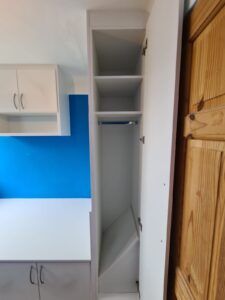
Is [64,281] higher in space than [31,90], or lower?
lower

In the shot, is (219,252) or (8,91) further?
(8,91)

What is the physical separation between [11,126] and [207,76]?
6.94ft

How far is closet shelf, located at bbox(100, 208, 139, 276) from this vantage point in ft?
4.45

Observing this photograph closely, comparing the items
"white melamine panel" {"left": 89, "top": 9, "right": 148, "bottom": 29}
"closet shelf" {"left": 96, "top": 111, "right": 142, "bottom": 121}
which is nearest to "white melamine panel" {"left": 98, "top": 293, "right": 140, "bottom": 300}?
"closet shelf" {"left": 96, "top": 111, "right": 142, "bottom": 121}

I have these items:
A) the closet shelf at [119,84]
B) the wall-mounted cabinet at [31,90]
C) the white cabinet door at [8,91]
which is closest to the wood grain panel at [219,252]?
the closet shelf at [119,84]

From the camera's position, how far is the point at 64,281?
1.27m

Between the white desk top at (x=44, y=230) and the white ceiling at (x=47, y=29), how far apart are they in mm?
1599

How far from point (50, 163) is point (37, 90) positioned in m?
0.89

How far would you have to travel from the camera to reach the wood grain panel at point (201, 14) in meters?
0.44

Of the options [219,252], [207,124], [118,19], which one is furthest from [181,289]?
[118,19]

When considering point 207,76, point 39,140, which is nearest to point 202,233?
point 207,76

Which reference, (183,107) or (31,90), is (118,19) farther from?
(31,90)

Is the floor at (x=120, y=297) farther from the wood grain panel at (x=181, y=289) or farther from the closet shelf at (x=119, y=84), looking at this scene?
the closet shelf at (x=119, y=84)

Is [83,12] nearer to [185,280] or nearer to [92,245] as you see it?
[185,280]
